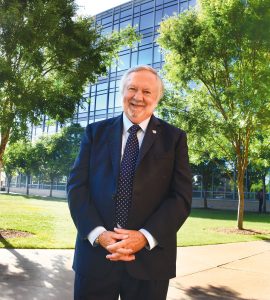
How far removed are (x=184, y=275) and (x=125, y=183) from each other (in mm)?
4122

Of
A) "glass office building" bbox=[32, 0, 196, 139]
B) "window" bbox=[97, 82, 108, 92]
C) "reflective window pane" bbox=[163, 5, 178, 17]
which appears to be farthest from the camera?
"window" bbox=[97, 82, 108, 92]

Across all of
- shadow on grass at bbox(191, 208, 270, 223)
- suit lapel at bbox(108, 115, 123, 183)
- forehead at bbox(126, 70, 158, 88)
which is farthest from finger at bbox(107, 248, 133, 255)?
shadow on grass at bbox(191, 208, 270, 223)

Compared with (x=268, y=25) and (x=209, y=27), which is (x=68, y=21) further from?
(x=268, y=25)

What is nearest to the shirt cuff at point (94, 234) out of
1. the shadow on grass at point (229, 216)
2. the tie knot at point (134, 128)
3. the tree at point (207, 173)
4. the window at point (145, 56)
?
the tie knot at point (134, 128)

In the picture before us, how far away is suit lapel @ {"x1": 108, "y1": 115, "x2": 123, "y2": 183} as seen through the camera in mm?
2467

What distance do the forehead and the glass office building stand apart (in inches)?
1346

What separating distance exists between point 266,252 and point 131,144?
290 inches

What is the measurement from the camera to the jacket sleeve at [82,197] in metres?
2.36

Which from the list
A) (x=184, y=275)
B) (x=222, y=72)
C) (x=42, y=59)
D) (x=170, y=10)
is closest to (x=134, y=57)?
(x=170, y=10)

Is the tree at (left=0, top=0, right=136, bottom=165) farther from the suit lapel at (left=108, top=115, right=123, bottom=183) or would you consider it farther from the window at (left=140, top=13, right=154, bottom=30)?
the window at (left=140, top=13, right=154, bottom=30)

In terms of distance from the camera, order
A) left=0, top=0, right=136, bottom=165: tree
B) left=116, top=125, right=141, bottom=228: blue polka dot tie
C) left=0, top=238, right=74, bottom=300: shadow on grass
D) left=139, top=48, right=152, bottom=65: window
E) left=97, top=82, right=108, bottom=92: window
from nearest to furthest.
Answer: left=116, top=125, right=141, bottom=228: blue polka dot tie < left=0, top=238, right=74, bottom=300: shadow on grass < left=0, top=0, right=136, bottom=165: tree < left=139, top=48, right=152, bottom=65: window < left=97, top=82, right=108, bottom=92: window

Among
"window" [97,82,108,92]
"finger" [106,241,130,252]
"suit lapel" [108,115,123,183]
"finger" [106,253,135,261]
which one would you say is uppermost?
"window" [97,82,108,92]

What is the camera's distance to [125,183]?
2.44 meters

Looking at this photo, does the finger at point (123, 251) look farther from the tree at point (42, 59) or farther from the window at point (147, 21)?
the window at point (147, 21)
